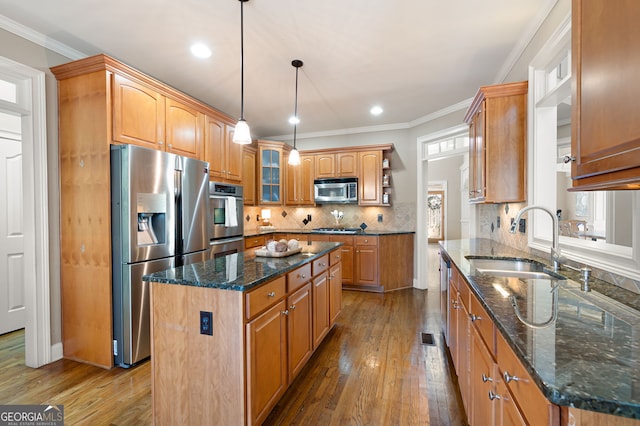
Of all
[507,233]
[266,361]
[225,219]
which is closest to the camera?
[266,361]

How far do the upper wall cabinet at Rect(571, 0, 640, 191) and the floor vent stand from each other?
213 centimetres

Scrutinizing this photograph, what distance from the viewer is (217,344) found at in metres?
1.50

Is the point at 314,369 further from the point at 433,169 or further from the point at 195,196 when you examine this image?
the point at 433,169

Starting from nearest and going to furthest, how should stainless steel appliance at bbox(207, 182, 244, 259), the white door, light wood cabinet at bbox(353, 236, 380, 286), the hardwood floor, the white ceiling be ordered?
the hardwood floor, the white ceiling, the white door, stainless steel appliance at bbox(207, 182, 244, 259), light wood cabinet at bbox(353, 236, 380, 286)

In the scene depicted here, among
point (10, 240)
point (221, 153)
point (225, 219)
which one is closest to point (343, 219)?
point (225, 219)

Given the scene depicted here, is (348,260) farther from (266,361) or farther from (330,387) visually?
(266,361)

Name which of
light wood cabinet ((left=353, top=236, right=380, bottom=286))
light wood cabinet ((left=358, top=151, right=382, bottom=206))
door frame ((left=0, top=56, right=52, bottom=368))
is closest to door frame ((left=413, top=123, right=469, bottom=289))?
light wood cabinet ((left=358, top=151, right=382, bottom=206))

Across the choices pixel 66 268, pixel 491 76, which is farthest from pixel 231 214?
pixel 491 76

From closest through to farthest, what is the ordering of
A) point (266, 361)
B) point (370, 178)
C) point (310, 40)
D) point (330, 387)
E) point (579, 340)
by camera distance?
point (579, 340) → point (266, 361) → point (330, 387) → point (310, 40) → point (370, 178)

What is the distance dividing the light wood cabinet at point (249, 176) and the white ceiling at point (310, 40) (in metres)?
1.31

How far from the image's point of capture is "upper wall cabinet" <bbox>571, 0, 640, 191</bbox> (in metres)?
0.79

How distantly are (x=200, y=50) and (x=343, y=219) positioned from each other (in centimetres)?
351

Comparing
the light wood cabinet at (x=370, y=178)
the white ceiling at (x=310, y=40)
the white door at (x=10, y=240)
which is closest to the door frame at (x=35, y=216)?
the white ceiling at (x=310, y=40)

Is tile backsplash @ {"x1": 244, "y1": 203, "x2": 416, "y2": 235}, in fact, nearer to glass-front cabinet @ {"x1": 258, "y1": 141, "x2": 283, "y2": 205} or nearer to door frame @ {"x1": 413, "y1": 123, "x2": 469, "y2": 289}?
door frame @ {"x1": 413, "y1": 123, "x2": 469, "y2": 289}
